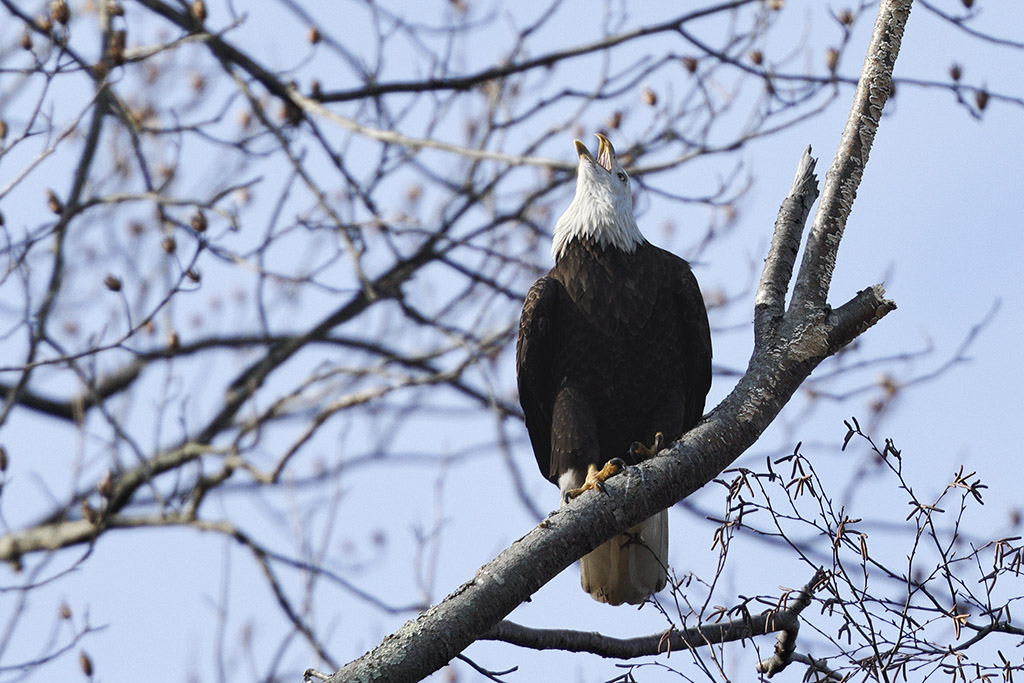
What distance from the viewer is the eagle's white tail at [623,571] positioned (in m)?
3.79

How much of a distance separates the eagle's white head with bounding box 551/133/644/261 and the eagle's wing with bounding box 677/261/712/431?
0.97 feet

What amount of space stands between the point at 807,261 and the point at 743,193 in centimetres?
275

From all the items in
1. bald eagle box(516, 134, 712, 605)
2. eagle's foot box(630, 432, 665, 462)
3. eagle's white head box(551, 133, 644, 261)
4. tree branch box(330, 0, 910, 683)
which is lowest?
tree branch box(330, 0, 910, 683)

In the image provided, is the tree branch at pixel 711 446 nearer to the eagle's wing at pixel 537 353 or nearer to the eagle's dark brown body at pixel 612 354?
the eagle's dark brown body at pixel 612 354

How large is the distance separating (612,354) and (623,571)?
791mm

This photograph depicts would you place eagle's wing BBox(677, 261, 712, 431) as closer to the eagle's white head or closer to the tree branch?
the eagle's white head

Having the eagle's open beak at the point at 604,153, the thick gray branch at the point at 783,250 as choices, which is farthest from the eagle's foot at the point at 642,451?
the eagle's open beak at the point at 604,153

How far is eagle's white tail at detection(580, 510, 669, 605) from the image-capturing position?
3789 mm

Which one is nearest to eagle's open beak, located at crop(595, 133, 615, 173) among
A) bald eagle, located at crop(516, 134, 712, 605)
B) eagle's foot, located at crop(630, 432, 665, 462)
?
bald eagle, located at crop(516, 134, 712, 605)

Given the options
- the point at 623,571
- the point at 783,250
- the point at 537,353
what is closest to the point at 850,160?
the point at 783,250

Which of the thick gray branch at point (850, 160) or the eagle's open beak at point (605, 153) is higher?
the eagle's open beak at point (605, 153)

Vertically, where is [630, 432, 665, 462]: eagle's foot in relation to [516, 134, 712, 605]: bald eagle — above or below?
below

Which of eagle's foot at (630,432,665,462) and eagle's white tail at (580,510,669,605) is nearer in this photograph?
eagle's foot at (630,432,665,462)

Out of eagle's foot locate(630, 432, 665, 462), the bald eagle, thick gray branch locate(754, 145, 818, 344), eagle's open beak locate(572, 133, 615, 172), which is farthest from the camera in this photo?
eagle's open beak locate(572, 133, 615, 172)
